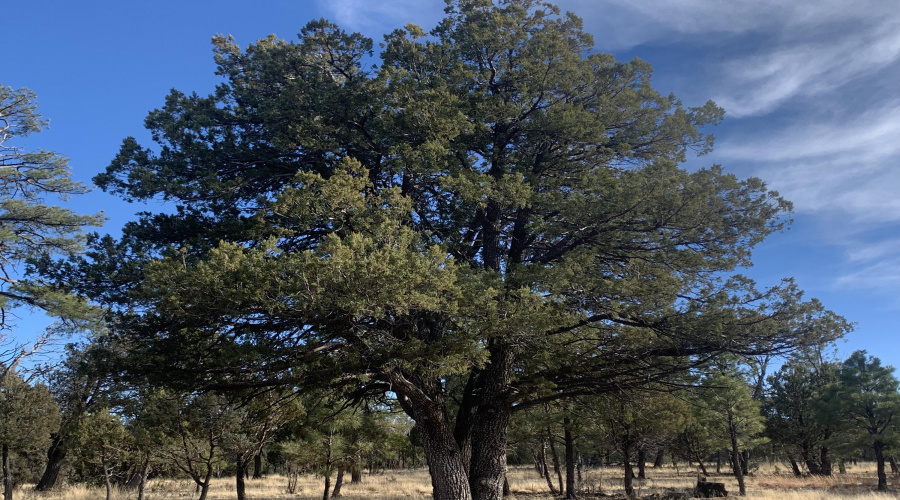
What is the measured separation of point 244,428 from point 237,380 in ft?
28.0

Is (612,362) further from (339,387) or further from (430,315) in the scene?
(339,387)

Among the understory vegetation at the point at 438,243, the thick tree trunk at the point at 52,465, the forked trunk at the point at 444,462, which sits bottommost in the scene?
the thick tree trunk at the point at 52,465

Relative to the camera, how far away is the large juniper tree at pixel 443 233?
8.12 meters

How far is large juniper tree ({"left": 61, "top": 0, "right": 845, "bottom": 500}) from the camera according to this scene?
26.6 feet

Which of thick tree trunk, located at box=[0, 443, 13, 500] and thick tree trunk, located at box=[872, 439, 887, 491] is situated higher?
thick tree trunk, located at box=[0, 443, 13, 500]

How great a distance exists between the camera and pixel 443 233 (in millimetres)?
12305

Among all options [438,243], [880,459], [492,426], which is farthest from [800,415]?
[438,243]

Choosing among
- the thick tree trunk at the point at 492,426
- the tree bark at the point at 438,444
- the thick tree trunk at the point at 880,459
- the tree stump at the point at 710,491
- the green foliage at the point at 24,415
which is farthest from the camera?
the thick tree trunk at the point at 880,459

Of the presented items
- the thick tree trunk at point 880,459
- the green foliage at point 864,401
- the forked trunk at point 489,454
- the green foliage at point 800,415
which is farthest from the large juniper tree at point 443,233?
the green foliage at point 800,415

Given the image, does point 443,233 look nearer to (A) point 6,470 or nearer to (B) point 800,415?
(A) point 6,470

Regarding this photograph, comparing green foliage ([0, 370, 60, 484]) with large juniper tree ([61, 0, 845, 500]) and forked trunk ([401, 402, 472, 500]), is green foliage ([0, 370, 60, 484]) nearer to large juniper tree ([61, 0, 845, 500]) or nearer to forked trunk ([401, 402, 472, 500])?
large juniper tree ([61, 0, 845, 500])

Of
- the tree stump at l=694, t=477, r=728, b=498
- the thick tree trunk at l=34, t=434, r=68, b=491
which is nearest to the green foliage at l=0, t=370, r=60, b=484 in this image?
the thick tree trunk at l=34, t=434, r=68, b=491

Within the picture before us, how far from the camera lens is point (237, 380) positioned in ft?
31.4

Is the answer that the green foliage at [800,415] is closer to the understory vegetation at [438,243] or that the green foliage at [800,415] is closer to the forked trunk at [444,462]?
the understory vegetation at [438,243]
